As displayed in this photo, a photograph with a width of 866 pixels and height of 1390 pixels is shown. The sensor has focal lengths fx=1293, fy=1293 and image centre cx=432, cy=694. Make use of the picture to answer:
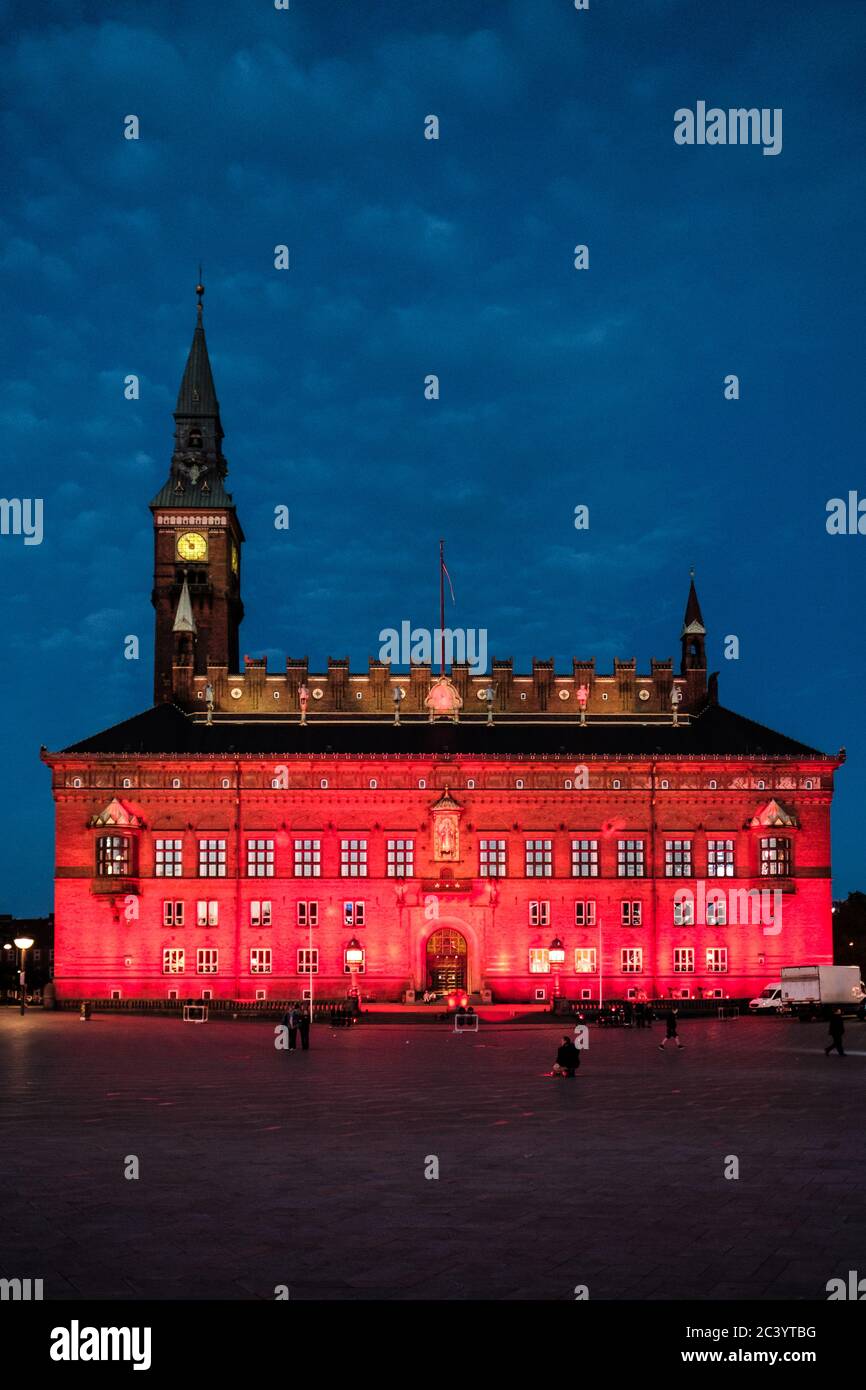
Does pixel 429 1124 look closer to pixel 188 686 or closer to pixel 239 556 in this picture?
pixel 188 686

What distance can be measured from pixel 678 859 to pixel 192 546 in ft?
122

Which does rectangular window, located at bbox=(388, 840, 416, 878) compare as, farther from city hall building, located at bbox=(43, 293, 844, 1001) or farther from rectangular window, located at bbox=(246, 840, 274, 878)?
rectangular window, located at bbox=(246, 840, 274, 878)

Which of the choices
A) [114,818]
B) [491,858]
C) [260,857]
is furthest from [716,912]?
[114,818]

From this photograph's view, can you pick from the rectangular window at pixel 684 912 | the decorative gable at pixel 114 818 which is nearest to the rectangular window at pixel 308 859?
the decorative gable at pixel 114 818

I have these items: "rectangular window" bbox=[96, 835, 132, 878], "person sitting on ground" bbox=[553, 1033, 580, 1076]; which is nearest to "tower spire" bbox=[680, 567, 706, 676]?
"rectangular window" bbox=[96, 835, 132, 878]

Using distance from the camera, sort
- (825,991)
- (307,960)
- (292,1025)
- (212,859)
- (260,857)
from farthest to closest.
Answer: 1. (212,859)
2. (260,857)
3. (307,960)
4. (825,991)
5. (292,1025)

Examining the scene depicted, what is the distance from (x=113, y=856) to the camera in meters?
69.6

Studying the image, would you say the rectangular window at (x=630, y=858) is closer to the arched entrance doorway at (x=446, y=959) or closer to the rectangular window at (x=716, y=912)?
the rectangular window at (x=716, y=912)

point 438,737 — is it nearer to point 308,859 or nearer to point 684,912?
point 308,859

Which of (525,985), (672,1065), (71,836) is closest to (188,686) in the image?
(71,836)

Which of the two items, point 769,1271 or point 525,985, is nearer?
point 769,1271

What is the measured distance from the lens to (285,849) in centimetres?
7094

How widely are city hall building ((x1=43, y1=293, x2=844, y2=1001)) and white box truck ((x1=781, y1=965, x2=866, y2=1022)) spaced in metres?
7.60
